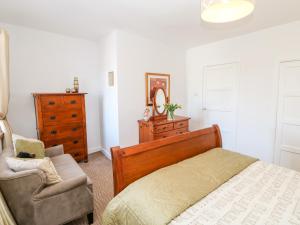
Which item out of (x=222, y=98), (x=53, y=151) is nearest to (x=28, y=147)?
(x=53, y=151)

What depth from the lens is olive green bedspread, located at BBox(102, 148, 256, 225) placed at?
1090mm

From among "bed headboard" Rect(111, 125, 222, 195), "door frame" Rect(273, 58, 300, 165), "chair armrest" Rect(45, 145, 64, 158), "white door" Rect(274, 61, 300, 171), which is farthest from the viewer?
"door frame" Rect(273, 58, 300, 165)

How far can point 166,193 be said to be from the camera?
122 centimetres

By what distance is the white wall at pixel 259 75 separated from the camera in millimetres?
2798

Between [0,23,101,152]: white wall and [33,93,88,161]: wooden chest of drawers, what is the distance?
0.43m

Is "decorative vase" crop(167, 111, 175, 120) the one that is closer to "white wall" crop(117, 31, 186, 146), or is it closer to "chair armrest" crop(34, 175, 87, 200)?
"white wall" crop(117, 31, 186, 146)

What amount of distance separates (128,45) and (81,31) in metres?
0.87

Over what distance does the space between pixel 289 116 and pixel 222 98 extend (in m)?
1.19

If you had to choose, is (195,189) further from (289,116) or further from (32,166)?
(289,116)

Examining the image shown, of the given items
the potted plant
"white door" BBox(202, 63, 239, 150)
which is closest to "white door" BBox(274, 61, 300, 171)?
"white door" BBox(202, 63, 239, 150)

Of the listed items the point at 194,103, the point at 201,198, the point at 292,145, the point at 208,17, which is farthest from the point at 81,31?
the point at 292,145

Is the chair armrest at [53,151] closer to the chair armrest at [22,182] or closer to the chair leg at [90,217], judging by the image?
the chair armrest at [22,182]

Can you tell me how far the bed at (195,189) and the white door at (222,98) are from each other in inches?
74.4

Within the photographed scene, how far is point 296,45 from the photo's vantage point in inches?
105
